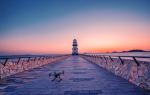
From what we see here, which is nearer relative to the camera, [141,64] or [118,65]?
[141,64]

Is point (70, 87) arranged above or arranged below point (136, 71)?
below

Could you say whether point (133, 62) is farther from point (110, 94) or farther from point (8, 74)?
point (8, 74)

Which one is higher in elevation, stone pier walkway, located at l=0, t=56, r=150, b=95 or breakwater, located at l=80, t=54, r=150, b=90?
breakwater, located at l=80, t=54, r=150, b=90

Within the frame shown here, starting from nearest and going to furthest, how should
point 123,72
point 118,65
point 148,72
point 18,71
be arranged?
point 148,72
point 123,72
point 118,65
point 18,71

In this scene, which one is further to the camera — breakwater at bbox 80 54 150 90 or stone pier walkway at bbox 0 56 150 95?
breakwater at bbox 80 54 150 90

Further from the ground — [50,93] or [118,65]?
[118,65]

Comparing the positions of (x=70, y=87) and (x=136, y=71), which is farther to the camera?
(x=136, y=71)

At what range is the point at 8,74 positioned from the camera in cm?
1243

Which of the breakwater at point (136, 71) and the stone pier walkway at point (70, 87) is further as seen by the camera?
the breakwater at point (136, 71)

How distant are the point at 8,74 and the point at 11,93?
5.85 metres

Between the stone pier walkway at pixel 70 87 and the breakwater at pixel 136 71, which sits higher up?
the breakwater at pixel 136 71

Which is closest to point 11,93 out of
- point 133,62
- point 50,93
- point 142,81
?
point 50,93

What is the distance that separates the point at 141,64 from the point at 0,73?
8287mm

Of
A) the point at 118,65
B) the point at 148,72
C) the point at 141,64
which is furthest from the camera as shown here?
the point at 118,65
